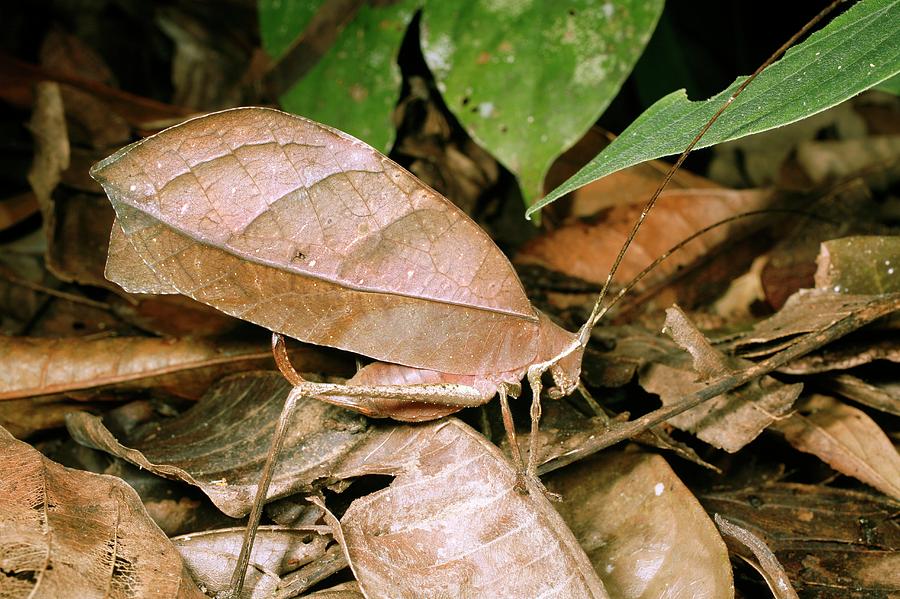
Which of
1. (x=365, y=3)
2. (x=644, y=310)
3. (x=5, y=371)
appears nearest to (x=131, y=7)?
(x=365, y=3)

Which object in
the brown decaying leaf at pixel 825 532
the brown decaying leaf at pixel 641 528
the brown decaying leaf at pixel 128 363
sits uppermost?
the brown decaying leaf at pixel 128 363

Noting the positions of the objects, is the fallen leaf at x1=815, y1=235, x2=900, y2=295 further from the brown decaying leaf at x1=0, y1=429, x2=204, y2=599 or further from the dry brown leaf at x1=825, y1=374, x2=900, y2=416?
the brown decaying leaf at x1=0, y1=429, x2=204, y2=599

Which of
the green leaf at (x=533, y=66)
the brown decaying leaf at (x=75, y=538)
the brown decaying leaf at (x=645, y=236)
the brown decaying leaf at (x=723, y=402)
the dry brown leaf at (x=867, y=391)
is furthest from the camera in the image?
the brown decaying leaf at (x=645, y=236)

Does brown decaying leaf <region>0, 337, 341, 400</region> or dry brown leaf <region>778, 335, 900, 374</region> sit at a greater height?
brown decaying leaf <region>0, 337, 341, 400</region>

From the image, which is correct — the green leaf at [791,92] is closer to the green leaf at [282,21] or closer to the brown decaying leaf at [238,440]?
the brown decaying leaf at [238,440]

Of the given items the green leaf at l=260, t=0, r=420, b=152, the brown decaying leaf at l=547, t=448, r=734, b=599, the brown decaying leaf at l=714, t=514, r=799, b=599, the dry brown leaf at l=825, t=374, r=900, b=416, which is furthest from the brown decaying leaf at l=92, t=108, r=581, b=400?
the green leaf at l=260, t=0, r=420, b=152

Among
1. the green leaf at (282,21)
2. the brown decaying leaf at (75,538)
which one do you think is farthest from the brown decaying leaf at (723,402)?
the green leaf at (282,21)
